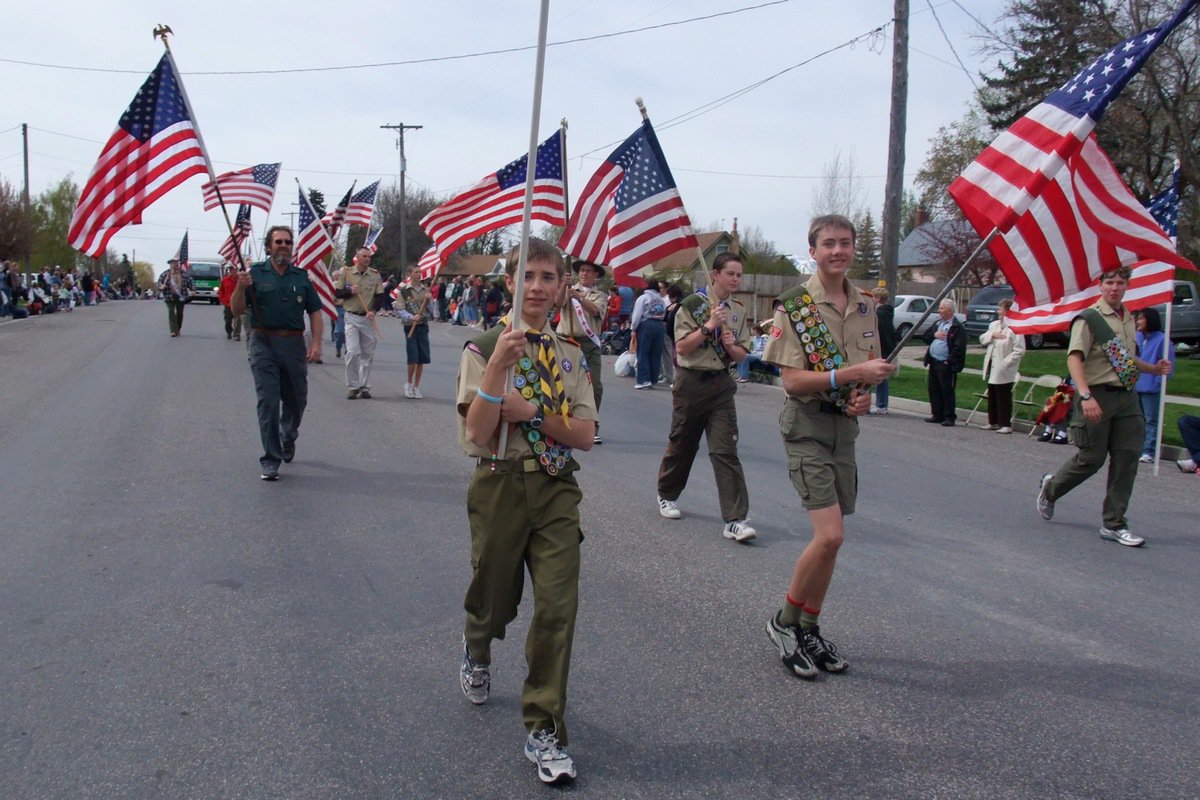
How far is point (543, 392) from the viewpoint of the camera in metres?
3.69

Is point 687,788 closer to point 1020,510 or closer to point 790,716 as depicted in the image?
point 790,716

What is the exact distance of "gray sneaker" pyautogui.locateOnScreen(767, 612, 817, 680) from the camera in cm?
437

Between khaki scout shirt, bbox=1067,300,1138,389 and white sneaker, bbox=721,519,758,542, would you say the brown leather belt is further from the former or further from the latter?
khaki scout shirt, bbox=1067,300,1138,389

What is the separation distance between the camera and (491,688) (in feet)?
13.7

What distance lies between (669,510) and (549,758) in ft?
12.9

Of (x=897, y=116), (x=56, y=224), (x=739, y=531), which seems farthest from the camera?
(x=56, y=224)

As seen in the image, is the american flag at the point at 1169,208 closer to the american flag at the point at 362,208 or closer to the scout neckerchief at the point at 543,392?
the scout neckerchief at the point at 543,392

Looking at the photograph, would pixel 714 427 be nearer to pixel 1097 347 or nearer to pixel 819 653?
pixel 819 653

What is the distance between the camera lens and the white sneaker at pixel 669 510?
7249mm

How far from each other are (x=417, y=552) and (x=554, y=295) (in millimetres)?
2862

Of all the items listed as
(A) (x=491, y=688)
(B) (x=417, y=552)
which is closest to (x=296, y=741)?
(A) (x=491, y=688)

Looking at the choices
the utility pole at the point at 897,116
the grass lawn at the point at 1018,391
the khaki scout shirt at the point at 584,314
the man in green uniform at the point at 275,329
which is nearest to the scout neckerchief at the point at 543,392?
the khaki scout shirt at the point at 584,314

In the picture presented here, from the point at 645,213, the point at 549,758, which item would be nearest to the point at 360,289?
the point at 645,213

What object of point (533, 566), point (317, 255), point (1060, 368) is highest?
point (317, 255)
